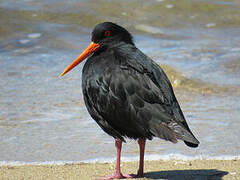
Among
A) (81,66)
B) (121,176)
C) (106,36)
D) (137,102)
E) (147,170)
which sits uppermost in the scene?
(106,36)

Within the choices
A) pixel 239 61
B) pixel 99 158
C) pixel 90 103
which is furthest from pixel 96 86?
pixel 239 61

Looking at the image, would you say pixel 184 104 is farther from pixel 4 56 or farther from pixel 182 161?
pixel 4 56

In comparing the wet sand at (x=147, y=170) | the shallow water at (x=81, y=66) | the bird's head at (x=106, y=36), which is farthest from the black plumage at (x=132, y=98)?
the shallow water at (x=81, y=66)

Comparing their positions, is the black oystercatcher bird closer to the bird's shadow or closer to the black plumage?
the black plumage

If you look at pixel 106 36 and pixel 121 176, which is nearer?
pixel 121 176

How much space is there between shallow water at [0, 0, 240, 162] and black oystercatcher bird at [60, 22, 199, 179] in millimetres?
908

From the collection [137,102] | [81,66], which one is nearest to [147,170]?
[137,102]

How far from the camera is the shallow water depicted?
494 cm

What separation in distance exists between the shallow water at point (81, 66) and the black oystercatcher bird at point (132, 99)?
908mm

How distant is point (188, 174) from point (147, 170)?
0.39 meters

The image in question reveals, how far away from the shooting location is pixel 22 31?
1055cm

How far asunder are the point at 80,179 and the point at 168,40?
630 cm

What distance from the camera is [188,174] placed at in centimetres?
399

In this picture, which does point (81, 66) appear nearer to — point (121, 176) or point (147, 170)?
point (147, 170)
